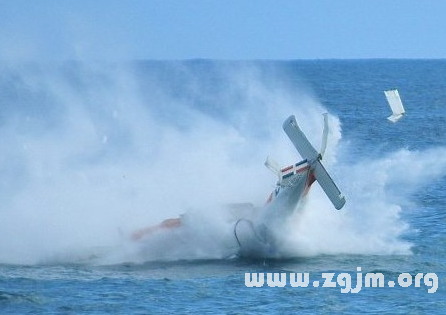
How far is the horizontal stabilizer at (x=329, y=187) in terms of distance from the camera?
52.1 metres

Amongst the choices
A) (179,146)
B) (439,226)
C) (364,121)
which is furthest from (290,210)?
(364,121)

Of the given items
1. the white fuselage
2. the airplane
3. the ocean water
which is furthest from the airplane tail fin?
the ocean water

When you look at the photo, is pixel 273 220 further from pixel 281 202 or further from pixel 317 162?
pixel 317 162

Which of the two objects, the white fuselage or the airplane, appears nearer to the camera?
the airplane

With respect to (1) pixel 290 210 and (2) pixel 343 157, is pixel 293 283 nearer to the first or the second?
(1) pixel 290 210

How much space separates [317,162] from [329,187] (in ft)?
4.42

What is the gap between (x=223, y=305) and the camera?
149 ft

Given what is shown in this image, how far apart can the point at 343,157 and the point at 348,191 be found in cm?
2309

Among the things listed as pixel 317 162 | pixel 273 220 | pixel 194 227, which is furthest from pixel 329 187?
pixel 194 227

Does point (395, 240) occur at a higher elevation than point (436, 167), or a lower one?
lower

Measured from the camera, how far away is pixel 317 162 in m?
53.1

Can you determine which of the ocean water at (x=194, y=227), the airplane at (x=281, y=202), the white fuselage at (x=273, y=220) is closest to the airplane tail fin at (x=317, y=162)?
the airplane at (x=281, y=202)

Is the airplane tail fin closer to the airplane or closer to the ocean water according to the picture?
the airplane

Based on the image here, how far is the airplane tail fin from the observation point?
171ft
